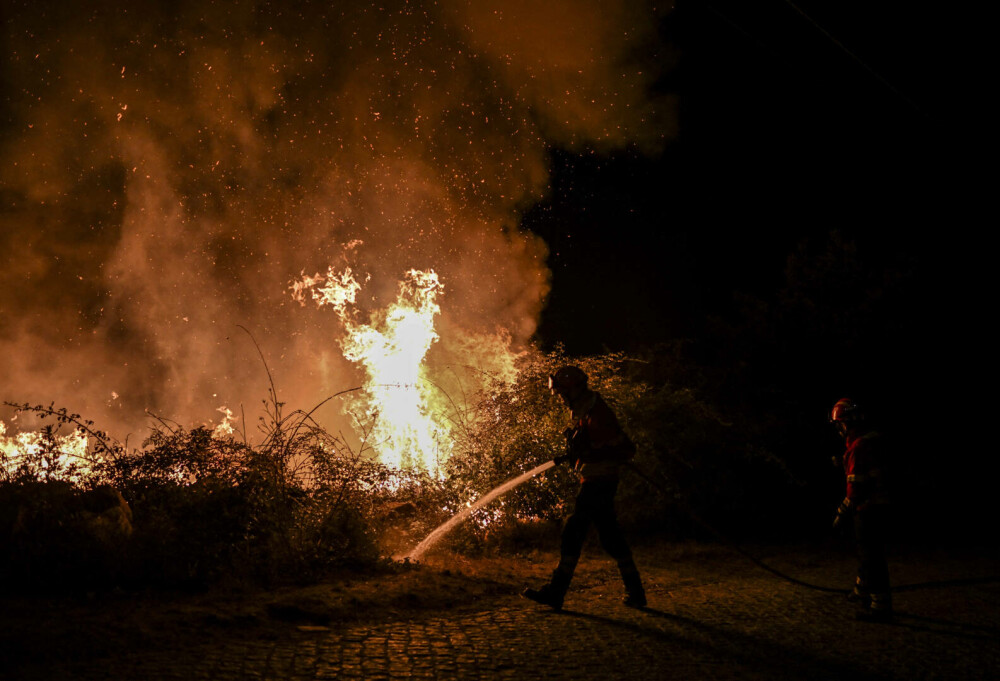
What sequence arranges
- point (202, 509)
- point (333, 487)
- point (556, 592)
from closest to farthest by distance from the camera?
point (556, 592) → point (202, 509) → point (333, 487)

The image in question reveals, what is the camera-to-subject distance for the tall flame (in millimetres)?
13055

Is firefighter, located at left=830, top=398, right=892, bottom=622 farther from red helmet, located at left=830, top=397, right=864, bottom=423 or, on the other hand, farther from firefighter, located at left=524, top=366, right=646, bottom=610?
firefighter, located at left=524, top=366, right=646, bottom=610

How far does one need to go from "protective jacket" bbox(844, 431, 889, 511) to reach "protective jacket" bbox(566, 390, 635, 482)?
6.18 feet

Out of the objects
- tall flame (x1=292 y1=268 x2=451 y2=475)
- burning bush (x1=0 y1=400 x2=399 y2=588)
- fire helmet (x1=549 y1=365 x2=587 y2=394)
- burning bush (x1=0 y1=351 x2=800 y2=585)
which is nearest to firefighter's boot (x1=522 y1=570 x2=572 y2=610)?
burning bush (x1=0 y1=351 x2=800 y2=585)

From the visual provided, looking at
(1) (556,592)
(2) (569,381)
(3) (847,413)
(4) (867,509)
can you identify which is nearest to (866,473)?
(4) (867,509)

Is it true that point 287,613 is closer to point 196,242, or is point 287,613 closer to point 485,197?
point 485,197

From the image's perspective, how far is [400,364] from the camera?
613 inches

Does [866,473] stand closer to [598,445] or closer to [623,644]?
[598,445]

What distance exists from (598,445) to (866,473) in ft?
7.38

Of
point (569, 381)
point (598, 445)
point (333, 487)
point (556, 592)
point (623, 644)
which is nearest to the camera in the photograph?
point (623, 644)

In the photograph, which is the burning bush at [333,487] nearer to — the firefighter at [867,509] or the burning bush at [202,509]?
the burning bush at [202,509]

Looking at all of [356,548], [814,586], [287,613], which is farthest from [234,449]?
[814,586]

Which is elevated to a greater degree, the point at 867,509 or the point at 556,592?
the point at 867,509

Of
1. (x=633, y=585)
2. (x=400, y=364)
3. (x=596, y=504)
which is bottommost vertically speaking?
(x=633, y=585)
